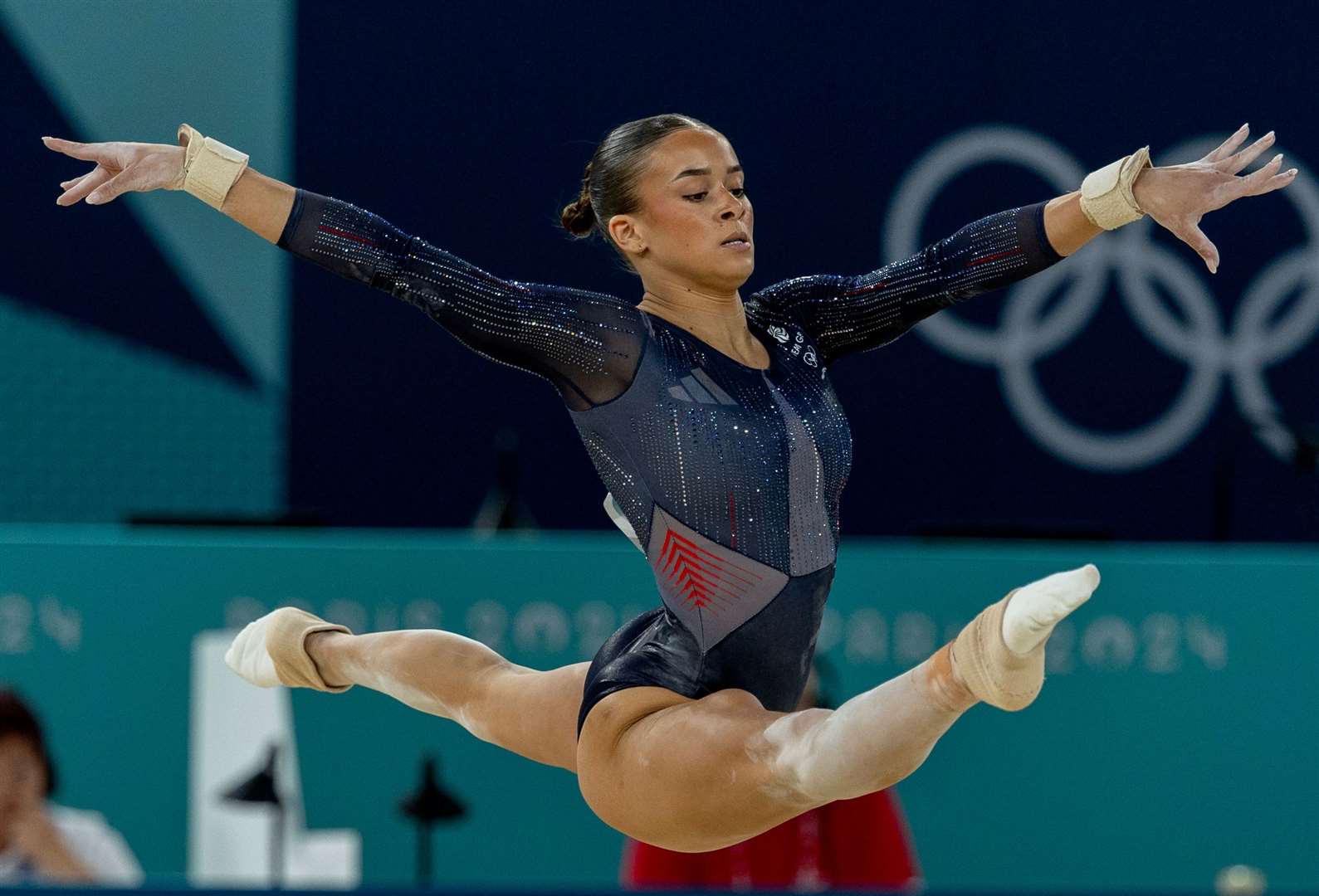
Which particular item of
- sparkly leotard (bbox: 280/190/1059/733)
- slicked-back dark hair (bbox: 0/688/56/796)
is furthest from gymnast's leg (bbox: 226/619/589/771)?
slicked-back dark hair (bbox: 0/688/56/796)

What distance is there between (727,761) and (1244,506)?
18.4ft

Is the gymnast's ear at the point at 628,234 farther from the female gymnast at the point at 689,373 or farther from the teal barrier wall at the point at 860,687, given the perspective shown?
the teal barrier wall at the point at 860,687

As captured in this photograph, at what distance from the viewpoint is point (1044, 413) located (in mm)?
7426

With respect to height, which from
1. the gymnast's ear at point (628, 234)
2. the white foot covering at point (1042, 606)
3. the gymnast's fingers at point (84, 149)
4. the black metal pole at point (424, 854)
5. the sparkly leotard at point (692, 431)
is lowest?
the black metal pole at point (424, 854)

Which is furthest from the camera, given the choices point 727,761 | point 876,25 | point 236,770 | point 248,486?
point 248,486

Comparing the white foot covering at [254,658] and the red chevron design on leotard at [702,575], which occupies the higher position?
the red chevron design on leotard at [702,575]

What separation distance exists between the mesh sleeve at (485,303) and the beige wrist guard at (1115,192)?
2.35 feet

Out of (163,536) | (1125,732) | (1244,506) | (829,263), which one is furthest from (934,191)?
Answer: (163,536)

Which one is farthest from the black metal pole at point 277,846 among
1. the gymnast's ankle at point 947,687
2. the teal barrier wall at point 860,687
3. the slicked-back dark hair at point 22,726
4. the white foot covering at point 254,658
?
the gymnast's ankle at point 947,687

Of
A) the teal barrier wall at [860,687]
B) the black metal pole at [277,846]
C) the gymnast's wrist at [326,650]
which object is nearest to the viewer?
the gymnast's wrist at [326,650]

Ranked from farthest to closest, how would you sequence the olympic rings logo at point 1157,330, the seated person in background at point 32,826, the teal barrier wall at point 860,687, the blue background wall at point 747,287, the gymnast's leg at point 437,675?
the olympic rings logo at point 1157,330, the blue background wall at point 747,287, the teal barrier wall at point 860,687, the seated person in background at point 32,826, the gymnast's leg at point 437,675

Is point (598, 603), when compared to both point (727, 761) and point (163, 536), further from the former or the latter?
point (727, 761)

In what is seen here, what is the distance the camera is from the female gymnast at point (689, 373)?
102 inches

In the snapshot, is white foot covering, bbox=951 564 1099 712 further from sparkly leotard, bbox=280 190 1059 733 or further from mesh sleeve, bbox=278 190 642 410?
mesh sleeve, bbox=278 190 642 410
